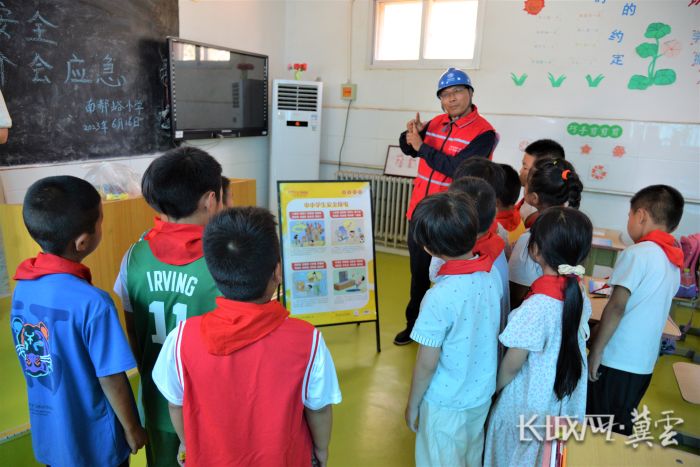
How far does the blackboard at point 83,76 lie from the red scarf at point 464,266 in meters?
2.72

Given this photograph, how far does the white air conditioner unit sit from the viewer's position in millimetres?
4652

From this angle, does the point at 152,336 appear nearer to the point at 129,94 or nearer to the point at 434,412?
Answer: the point at 434,412

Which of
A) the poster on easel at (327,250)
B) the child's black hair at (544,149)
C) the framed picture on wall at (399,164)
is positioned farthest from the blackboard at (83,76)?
the child's black hair at (544,149)

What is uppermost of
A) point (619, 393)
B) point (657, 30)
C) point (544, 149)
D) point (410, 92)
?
point (657, 30)

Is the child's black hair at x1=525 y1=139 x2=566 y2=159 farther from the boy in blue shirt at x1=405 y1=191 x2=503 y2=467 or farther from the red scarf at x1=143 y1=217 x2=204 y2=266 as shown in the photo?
the red scarf at x1=143 y1=217 x2=204 y2=266

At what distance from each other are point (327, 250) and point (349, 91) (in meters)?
2.82

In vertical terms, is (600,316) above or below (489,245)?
below

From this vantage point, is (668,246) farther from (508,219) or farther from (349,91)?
(349,91)

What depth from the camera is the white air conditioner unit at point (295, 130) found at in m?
4.65

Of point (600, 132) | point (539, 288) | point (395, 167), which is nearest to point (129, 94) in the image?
point (395, 167)

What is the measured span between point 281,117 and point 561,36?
8.91ft

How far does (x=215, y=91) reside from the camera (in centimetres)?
406

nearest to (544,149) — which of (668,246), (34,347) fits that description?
(668,246)

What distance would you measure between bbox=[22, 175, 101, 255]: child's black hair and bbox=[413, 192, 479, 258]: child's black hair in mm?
924
